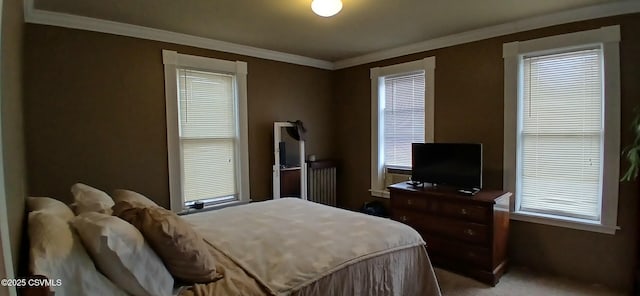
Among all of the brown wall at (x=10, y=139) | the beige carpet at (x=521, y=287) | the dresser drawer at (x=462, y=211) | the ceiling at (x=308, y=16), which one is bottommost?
the beige carpet at (x=521, y=287)

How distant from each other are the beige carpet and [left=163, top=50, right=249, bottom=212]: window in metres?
2.43

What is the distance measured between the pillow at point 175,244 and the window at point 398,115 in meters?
3.10

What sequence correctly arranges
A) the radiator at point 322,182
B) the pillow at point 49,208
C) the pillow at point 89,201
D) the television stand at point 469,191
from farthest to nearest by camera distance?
the radiator at point 322,182
the television stand at point 469,191
the pillow at point 89,201
the pillow at point 49,208

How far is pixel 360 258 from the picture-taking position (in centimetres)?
194

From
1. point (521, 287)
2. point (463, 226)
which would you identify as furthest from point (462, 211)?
point (521, 287)

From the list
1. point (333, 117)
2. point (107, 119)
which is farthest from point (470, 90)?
point (107, 119)

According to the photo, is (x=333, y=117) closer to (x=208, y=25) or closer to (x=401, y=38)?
(x=401, y=38)

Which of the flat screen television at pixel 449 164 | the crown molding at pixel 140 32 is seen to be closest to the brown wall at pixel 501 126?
the flat screen television at pixel 449 164

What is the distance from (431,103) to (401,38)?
82 cm

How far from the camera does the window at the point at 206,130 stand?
11.6 ft

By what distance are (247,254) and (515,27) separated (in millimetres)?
3196

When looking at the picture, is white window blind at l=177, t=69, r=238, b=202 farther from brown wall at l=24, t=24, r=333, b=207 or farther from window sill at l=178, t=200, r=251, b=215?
brown wall at l=24, t=24, r=333, b=207

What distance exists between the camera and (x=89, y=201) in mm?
2031

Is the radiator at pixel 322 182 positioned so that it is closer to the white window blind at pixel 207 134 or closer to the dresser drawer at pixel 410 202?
the white window blind at pixel 207 134
